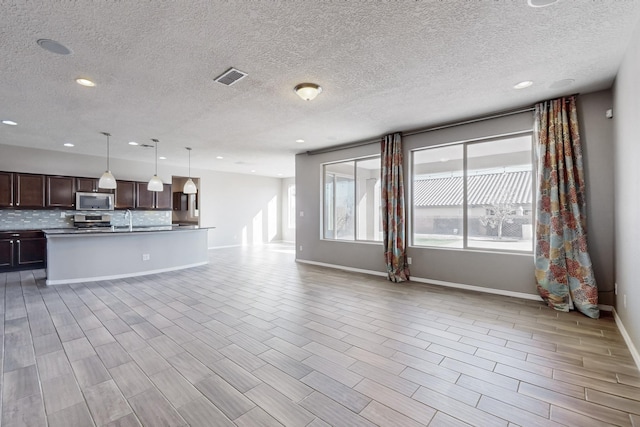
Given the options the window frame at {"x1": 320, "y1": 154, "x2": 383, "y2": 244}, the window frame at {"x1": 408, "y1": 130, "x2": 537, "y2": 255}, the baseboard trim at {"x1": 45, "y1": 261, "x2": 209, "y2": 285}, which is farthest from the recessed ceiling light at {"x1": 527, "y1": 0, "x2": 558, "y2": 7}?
the baseboard trim at {"x1": 45, "y1": 261, "x2": 209, "y2": 285}

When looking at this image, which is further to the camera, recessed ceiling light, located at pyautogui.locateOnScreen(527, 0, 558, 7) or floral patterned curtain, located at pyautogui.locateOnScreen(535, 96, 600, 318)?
floral patterned curtain, located at pyautogui.locateOnScreen(535, 96, 600, 318)

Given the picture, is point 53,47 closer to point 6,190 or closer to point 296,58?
point 296,58

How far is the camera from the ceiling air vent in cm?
300

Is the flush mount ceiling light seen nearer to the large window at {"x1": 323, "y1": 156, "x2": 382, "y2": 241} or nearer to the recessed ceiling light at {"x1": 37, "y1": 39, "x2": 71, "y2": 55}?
the recessed ceiling light at {"x1": 37, "y1": 39, "x2": 71, "y2": 55}

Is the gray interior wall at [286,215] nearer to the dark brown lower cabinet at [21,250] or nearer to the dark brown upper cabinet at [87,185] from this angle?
the dark brown upper cabinet at [87,185]

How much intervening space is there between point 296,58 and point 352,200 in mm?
4035

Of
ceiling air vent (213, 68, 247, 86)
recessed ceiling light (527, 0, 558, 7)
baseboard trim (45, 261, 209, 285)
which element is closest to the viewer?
recessed ceiling light (527, 0, 558, 7)

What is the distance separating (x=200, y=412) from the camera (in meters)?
1.77

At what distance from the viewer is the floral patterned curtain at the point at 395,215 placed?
17.0ft

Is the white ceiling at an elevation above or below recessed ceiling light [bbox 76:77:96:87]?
above

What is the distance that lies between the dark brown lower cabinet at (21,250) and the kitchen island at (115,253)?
1.26 meters

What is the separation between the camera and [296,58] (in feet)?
9.05

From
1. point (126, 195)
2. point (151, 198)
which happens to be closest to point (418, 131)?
point (151, 198)

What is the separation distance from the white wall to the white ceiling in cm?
228
